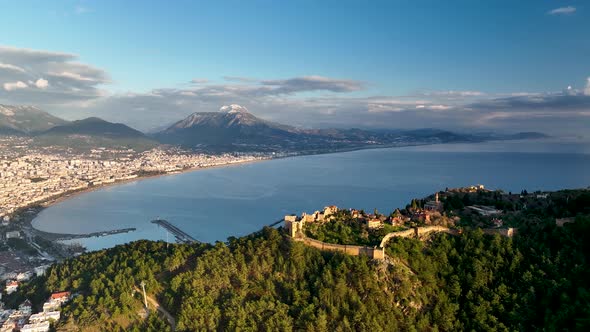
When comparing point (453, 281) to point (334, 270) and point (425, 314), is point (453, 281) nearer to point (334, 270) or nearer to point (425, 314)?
point (425, 314)

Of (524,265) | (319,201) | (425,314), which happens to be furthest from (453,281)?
(319,201)

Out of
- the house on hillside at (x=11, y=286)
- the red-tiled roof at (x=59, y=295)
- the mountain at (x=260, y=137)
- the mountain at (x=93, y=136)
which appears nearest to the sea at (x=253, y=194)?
the house on hillside at (x=11, y=286)

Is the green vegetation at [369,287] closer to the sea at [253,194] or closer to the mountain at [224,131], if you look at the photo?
the sea at [253,194]

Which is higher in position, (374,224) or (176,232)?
(374,224)

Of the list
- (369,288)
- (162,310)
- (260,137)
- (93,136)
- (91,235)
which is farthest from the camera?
(260,137)

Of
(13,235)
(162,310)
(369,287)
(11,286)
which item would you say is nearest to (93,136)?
(13,235)

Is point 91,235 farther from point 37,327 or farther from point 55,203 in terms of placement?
Answer: point 37,327

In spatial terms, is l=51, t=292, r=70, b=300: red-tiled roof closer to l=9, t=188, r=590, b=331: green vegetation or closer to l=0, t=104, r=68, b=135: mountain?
l=9, t=188, r=590, b=331: green vegetation
